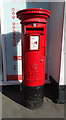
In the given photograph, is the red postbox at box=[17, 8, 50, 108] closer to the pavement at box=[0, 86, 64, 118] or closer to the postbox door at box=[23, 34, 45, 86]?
the postbox door at box=[23, 34, 45, 86]

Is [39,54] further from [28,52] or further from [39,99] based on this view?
[39,99]

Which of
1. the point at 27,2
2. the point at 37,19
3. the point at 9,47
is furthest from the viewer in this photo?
the point at 9,47

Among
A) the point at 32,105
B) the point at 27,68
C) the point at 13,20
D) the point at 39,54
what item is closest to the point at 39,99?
the point at 32,105

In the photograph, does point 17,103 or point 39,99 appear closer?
point 39,99

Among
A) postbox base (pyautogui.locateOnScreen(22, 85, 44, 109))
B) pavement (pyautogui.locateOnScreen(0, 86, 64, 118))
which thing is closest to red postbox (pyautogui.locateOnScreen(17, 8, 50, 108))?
postbox base (pyautogui.locateOnScreen(22, 85, 44, 109))

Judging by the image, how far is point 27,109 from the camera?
2.43 meters

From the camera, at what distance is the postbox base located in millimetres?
2376

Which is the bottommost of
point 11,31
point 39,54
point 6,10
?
point 39,54

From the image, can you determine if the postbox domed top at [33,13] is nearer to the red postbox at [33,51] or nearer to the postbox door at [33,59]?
the red postbox at [33,51]

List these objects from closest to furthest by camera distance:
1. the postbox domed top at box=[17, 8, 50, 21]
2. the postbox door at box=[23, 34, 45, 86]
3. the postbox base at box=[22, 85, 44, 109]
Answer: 1. the postbox domed top at box=[17, 8, 50, 21]
2. the postbox door at box=[23, 34, 45, 86]
3. the postbox base at box=[22, 85, 44, 109]

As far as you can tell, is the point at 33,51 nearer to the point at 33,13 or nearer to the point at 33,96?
the point at 33,13

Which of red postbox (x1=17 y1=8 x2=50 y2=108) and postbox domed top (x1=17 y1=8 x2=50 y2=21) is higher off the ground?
postbox domed top (x1=17 y1=8 x2=50 y2=21)

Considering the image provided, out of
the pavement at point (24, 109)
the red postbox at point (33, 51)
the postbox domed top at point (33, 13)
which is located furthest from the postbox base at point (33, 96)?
the postbox domed top at point (33, 13)

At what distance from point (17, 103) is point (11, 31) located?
188 centimetres
